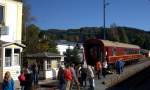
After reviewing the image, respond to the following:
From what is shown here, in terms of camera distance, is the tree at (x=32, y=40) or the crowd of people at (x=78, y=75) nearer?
the crowd of people at (x=78, y=75)

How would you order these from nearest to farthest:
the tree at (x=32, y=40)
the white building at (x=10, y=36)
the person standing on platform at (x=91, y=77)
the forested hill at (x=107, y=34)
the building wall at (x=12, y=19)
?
the person standing on platform at (x=91, y=77) < the white building at (x=10, y=36) < the building wall at (x=12, y=19) < the tree at (x=32, y=40) < the forested hill at (x=107, y=34)

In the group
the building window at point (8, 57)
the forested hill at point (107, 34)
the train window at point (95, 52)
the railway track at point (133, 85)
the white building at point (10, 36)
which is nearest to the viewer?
the railway track at point (133, 85)

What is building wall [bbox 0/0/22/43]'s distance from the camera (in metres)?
32.7

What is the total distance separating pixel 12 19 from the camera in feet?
110

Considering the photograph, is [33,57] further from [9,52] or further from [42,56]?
[9,52]

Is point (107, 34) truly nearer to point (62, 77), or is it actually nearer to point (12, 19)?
point (12, 19)

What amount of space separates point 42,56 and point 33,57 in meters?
1.31

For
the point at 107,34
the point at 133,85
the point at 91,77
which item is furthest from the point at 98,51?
the point at 107,34

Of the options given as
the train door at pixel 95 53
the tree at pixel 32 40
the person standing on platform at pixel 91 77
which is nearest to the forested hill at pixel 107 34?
the tree at pixel 32 40

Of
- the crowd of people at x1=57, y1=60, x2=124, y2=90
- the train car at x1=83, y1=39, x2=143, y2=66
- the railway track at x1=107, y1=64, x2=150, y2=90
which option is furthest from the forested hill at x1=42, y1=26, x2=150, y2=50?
the crowd of people at x1=57, y1=60, x2=124, y2=90

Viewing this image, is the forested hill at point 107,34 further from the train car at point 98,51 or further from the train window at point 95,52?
the train window at point 95,52

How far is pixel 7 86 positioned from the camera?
48.1ft

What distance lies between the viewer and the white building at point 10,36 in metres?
31.8

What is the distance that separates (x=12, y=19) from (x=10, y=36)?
53.5 inches
